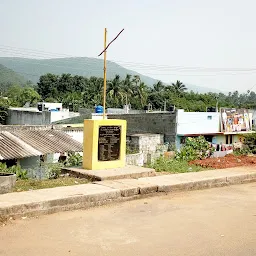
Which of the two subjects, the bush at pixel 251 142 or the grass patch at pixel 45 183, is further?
the bush at pixel 251 142

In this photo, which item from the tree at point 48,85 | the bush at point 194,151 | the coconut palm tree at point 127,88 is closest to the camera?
the bush at point 194,151

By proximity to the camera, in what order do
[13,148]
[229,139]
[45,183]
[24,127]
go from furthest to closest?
[229,139], [24,127], [13,148], [45,183]

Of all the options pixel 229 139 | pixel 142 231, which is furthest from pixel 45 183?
pixel 229 139

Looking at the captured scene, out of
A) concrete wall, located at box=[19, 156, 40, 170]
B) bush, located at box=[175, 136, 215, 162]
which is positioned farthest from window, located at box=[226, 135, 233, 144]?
concrete wall, located at box=[19, 156, 40, 170]

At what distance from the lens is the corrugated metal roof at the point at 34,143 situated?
16297mm

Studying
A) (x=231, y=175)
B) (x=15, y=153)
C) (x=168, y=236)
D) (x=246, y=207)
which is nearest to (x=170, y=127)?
(x=15, y=153)

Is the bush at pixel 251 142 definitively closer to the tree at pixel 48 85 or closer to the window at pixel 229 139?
the window at pixel 229 139

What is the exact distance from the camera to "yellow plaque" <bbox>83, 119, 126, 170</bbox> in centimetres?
857

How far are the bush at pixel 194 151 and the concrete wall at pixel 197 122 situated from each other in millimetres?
14863

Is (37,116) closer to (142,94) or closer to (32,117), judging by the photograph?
(32,117)

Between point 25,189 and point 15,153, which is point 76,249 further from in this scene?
point 15,153

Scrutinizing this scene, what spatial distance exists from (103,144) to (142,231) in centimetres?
385

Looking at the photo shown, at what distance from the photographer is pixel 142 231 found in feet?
16.8

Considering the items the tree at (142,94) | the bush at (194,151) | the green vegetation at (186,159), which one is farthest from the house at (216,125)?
the tree at (142,94)
